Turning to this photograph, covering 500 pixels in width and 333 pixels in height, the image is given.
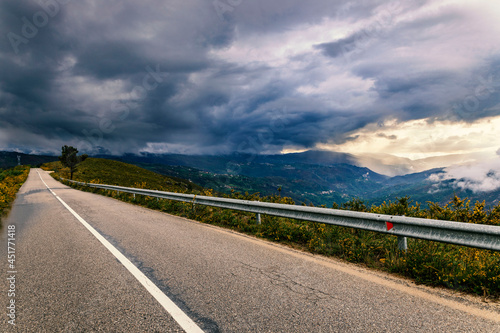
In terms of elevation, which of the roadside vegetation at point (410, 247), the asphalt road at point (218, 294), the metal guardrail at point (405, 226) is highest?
the metal guardrail at point (405, 226)

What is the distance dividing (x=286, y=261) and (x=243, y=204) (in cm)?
378

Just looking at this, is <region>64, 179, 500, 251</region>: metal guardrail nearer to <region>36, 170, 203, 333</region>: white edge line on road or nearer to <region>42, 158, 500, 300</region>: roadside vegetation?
<region>42, 158, 500, 300</region>: roadside vegetation

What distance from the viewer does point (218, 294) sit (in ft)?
11.8

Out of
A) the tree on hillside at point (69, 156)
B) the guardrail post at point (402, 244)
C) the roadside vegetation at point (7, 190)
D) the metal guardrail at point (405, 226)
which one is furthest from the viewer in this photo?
the tree on hillside at point (69, 156)

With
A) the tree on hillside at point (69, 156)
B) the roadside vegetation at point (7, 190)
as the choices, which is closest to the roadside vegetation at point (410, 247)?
the roadside vegetation at point (7, 190)

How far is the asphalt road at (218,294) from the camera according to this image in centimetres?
290

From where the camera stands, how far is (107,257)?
5.36 meters

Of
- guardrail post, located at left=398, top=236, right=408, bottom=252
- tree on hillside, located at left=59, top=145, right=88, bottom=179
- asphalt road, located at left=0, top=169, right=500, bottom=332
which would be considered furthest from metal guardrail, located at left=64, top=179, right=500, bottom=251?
tree on hillside, located at left=59, top=145, right=88, bottom=179

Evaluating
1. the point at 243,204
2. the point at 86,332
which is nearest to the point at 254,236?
the point at 243,204

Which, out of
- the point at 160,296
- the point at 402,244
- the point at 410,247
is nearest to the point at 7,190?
the point at 160,296

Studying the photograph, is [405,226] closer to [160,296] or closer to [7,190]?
[160,296]

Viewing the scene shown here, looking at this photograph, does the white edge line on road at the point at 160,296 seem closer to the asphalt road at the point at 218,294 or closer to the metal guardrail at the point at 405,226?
the asphalt road at the point at 218,294

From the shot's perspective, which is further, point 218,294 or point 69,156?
point 69,156

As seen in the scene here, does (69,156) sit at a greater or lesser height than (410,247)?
greater
